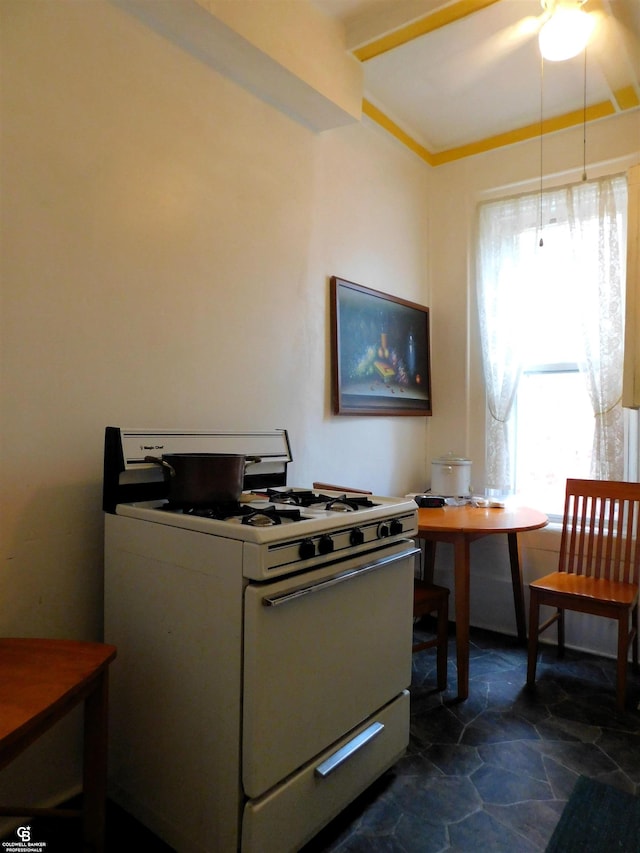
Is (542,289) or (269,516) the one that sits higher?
(542,289)

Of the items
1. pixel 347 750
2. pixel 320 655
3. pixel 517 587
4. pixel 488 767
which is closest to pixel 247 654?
pixel 320 655

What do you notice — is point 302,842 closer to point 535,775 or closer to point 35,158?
point 535,775

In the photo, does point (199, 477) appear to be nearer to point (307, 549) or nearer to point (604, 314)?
point (307, 549)

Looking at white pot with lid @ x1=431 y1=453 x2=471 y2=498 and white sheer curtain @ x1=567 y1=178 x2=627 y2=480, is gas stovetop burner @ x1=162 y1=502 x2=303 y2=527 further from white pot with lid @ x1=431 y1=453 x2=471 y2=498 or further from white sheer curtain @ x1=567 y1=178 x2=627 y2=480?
white sheer curtain @ x1=567 y1=178 x2=627 y2=480

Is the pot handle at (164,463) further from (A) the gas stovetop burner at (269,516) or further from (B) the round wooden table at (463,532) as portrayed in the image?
(B) the round wooden table at (463,532)

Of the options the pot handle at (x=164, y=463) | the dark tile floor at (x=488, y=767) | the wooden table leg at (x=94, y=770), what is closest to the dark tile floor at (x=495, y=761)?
the dark tile floor at (x=488, y=767)

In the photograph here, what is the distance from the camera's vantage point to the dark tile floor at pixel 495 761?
1558mm

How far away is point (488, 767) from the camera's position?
1863 mm

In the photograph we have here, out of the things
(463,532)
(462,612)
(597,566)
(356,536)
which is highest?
(356,536)

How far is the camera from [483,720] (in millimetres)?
2166

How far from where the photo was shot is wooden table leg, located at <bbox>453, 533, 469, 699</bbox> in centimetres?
230

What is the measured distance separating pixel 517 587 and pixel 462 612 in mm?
753

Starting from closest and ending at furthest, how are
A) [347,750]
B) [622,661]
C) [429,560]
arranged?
[347,750]
[622,661]
[429,560]

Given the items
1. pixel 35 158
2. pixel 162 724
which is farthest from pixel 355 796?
pixel 35 158
